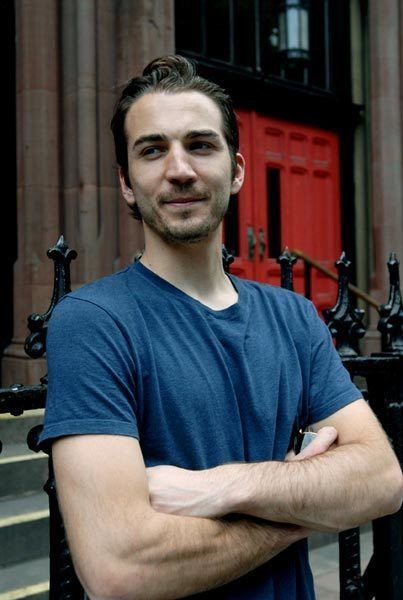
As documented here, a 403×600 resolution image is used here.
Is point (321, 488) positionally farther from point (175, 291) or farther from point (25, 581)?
point (25, 581)

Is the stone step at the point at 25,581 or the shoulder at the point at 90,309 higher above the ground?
the shoulder at the point at 90,309

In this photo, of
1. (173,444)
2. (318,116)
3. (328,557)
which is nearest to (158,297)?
(173,444)

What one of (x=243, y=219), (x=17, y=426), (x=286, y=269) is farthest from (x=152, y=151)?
(x=243, y=219)

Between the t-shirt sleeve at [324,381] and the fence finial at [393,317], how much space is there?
41.6 inches

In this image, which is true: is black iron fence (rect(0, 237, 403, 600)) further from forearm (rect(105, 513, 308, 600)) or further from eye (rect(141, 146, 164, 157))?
Result: forearm (rect(105, 513, 308, 600))

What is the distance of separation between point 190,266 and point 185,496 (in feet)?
2.05

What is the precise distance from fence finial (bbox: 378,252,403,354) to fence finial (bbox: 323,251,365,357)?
→ 259 millimetres

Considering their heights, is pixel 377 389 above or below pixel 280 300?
below

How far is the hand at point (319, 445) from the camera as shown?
1.76 metres

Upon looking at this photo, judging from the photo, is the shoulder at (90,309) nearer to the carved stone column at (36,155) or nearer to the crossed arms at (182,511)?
the crossed arms at (182,511)

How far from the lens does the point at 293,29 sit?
24.2 feet

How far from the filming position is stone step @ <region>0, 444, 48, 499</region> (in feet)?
12.8

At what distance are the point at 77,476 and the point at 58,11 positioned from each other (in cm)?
513

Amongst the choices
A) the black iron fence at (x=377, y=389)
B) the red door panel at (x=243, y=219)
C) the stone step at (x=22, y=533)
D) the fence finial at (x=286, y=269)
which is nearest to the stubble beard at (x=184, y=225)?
the black iron fence at (x=377, y=389)
